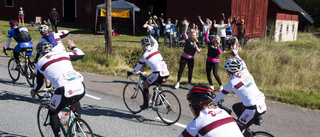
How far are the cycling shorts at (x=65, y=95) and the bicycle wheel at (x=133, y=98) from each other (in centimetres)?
255

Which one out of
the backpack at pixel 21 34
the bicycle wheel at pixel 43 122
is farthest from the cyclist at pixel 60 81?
the backpack at pixel 21 34

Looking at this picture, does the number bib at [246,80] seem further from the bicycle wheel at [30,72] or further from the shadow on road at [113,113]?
the bicycle wheel at [30,72]

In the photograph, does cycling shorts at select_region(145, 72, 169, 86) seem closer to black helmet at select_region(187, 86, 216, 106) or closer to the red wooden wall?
black helmet at select_region(187, 86, 216, 106)

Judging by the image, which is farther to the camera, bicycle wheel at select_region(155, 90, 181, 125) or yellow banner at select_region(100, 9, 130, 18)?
yellow banner at select_region(100, 9, 130, 18)

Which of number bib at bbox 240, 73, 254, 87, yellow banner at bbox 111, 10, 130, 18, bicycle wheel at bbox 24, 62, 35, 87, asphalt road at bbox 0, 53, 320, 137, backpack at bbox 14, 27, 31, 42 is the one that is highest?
yellow banner at bbox 111, 10, 130, 18

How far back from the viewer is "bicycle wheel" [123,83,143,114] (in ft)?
22.5

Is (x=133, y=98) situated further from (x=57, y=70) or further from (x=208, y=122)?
(x=208, y=122)

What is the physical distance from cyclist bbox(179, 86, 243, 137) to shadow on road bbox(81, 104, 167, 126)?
336 centimetres

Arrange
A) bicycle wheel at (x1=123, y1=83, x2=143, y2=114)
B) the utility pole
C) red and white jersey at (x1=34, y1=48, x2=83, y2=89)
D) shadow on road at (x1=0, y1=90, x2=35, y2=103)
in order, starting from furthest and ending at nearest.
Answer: the utility pole, shadow on road at (x1=0, y1=90, x2=35, y2=103), bicycle wheel at (x1=123, y1=83, x2=143, y2=114), red and white jersey at (x1=34, y1=48, x2=83, y2=89)

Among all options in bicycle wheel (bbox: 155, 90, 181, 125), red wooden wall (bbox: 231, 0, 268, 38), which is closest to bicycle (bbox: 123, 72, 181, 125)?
bicycle wheel (bbox: 155, 90, 181, 125)

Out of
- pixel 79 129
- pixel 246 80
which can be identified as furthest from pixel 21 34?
pixel 246 80

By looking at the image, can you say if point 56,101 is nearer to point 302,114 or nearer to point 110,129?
point 110,129

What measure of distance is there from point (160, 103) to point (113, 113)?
125cm

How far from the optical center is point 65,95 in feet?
13.9
